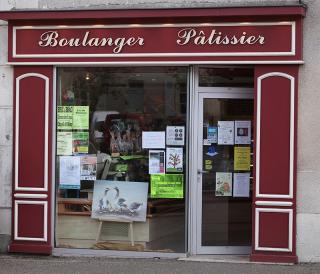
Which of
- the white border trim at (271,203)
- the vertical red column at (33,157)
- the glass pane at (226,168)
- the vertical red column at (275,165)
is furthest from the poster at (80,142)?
the white border trim at (271,203)

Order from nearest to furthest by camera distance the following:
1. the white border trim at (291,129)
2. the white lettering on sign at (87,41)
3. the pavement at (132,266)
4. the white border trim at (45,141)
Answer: the pavement at (132,266), the white border trim at (291,129), the white lettering on sign at (87,41), the white border trim at (45,141)

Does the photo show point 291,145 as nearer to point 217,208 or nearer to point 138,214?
point 217,208

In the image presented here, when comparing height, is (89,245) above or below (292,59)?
below

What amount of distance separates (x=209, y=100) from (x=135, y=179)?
1418mm

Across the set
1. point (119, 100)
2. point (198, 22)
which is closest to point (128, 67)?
point (119, 100)

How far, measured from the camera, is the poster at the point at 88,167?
8.91 meters

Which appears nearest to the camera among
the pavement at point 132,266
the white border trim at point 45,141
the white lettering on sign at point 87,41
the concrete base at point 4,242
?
the pavement at point 132,266

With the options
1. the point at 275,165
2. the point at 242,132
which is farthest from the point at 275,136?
the point at 242,132

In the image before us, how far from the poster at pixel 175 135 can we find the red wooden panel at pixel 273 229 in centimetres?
139

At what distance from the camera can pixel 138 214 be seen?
8773 millimetres

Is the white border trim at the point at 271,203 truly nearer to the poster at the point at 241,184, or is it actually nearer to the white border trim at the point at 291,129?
the white border trim at the point at 291,129

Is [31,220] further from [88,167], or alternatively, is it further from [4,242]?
[88,167]

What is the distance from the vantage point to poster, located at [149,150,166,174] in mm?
8727

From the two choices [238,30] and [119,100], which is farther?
[119,100]
